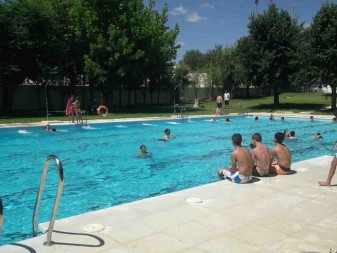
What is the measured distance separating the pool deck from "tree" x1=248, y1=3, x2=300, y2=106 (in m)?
29.7

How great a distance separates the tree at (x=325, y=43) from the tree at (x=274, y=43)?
10.4 ft

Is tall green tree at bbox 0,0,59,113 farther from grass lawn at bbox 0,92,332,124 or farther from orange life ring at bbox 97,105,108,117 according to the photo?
orange life ring at bbox 97,105,108,117

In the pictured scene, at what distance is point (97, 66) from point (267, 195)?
80.5ft

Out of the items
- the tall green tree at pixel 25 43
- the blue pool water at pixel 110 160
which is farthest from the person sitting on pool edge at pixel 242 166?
the tall green tree at pixel 25 43

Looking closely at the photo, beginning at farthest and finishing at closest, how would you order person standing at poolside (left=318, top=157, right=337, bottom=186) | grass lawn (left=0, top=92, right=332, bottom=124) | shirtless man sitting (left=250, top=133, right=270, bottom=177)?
grass lawn (left=0, top=92, right=332, bottom=124)
shirtless man sitting (left=250, top=133, right=270, bottom=177)
person standing at poolside (left=318, top=157, right=337, bottom=186)

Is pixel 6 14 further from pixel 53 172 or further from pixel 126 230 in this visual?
pixel 126 230

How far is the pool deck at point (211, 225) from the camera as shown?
15.9 feet

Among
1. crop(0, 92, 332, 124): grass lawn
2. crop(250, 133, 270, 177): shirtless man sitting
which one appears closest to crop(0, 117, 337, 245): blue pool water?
crop(250, 133, 270, 177): shirtless man sitting

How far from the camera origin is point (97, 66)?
2992 cm

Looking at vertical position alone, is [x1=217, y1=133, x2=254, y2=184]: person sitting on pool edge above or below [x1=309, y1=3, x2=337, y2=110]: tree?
below

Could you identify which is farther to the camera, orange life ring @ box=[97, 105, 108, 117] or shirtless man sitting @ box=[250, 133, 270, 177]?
orange life ring @ box=[97, 105, 108, 117]

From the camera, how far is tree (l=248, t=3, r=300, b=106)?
35844 millimetres

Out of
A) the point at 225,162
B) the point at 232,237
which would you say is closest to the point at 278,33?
the point at 225,162

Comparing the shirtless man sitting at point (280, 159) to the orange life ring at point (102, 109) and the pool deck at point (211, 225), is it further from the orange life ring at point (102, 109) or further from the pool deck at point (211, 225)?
the orange life ring at point (102, 109)
